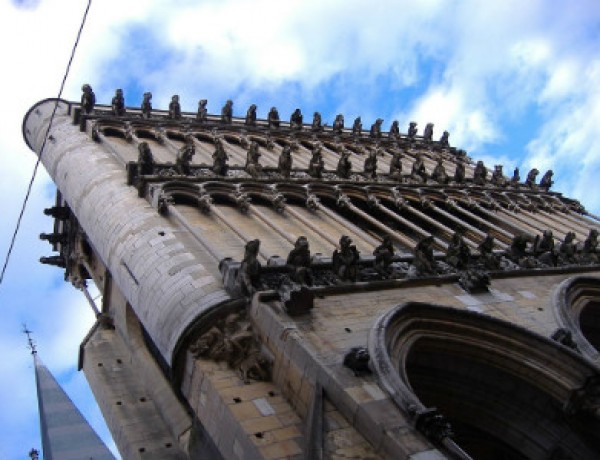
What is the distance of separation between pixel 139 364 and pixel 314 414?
8.18 metres

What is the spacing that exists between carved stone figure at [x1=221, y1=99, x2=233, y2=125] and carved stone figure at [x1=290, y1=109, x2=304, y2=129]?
2.73m

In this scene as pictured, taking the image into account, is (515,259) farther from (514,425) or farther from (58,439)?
(58,439)

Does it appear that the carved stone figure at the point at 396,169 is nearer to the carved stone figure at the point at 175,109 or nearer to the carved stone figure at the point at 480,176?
the carved stone figure at the point at 480,176

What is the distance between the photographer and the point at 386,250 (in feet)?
46.2

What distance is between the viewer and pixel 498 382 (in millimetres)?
12242

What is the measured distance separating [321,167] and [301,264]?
8.44m

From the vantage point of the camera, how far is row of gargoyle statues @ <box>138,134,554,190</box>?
58.1 ft

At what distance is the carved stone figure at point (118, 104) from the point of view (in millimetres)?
22672

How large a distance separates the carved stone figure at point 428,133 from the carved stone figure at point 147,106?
559 inches

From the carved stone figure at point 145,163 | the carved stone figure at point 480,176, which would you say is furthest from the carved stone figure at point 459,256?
the carved stone figure at point 480,176

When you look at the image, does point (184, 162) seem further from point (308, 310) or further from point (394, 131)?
point (394, 131)

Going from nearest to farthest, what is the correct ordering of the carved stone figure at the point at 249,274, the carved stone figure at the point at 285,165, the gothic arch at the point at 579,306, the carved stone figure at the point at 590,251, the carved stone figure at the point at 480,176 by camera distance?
the carved stone figure at the point at 249,274 → the gothic arch at the point at 579,306 → the carved stone figure at the point at 590,251 → the carved stone figure at the point at 285,165 → the carved stone figure at the point at 480,176

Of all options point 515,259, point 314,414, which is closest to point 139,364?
point 314,414

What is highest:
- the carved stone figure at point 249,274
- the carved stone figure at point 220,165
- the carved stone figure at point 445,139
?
the carved stone figure at point 445,139
